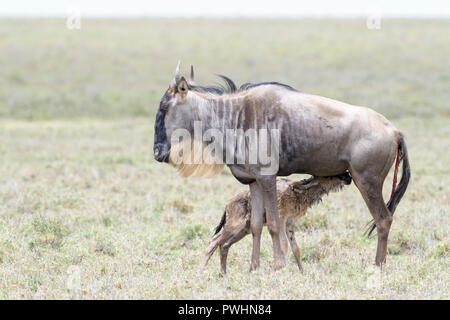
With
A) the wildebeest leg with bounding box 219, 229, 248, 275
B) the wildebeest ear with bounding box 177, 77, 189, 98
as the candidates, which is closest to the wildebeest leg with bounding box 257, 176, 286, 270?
the wildebeest leg with bounding box 219, 229, 248, 275

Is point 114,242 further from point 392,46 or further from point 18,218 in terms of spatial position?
point 392,46

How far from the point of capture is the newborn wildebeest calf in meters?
7.75

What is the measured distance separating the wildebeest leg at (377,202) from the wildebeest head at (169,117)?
6.02ft

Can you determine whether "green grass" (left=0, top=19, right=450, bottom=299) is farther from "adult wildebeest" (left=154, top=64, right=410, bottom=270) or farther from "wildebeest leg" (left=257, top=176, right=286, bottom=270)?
"adult wildebeest" (left=154, top=64, right=410, bottom=270)

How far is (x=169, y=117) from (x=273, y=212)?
1.44m

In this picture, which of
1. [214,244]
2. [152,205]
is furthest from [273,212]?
[152,205]

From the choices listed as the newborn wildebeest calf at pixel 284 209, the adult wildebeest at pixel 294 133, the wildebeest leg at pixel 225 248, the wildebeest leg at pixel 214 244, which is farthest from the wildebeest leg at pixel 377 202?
the wildebeest leg at pixel 214 244

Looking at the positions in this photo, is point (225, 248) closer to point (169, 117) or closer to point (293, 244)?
point (293, 244)

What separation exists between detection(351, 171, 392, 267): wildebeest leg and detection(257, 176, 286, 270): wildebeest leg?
85cm

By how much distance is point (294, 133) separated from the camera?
7211 millimetres

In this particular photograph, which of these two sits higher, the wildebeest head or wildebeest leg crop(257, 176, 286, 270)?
the wildebeest head

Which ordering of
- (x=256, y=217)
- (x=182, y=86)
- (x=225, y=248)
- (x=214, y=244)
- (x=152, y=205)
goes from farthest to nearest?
(x=152, y=205) → (x=214, y=244) → (x=225, y=248) → (x=256, y=217) → (x=182, y=86)

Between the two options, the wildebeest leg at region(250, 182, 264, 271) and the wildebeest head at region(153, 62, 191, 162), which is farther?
the wildebeest leg at region(250, 182, 264, 271)

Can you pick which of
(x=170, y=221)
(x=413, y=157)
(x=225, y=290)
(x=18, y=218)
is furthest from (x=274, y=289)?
(x=413, y=157)
